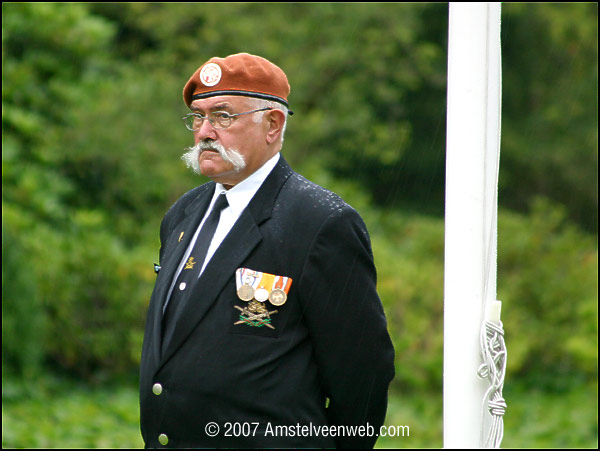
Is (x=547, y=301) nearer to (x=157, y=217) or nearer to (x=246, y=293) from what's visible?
(x=157, y=217)

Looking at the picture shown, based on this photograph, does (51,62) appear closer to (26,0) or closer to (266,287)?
(26,0)

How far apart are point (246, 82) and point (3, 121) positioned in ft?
15.4

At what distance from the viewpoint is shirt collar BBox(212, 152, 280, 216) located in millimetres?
2842

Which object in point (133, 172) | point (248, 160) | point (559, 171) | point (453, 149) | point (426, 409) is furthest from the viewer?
point (559, 171)

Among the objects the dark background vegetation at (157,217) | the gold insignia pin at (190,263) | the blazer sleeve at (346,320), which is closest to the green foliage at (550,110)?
the dark background vegetation at (157,217)

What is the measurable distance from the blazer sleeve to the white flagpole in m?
0.52

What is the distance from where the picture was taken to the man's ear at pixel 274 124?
2902mm

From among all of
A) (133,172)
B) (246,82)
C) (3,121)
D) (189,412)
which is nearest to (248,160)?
(246,82)

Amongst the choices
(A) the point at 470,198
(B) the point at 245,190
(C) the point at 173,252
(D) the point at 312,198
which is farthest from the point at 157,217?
(A) the point at 470,198

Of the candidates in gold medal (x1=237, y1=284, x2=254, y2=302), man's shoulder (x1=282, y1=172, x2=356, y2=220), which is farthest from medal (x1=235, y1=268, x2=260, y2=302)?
man's shoulder (x1=282, y1=172, x2=356, y2=220)

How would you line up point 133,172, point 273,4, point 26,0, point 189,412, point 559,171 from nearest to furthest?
point 189,412 < point 26,0 < point 133,172 < point 273,4 < point 559,171

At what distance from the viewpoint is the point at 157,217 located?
8.14 meters

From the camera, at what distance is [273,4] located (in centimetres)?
938

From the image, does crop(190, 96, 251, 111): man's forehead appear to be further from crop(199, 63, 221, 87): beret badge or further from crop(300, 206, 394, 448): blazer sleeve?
crop(300, 206, 394, 448): blazer sleeve
